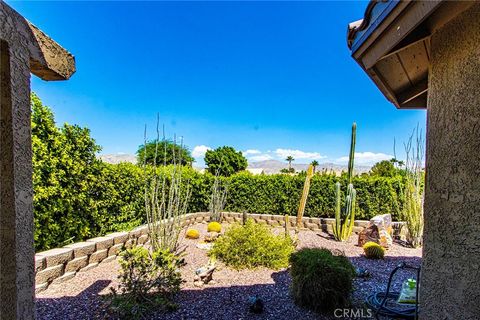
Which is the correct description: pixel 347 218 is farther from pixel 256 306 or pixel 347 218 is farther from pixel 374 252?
pixel 256 306

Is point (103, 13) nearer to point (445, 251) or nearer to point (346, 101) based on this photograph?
point (445, 251)

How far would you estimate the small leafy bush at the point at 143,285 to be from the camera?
262 cm

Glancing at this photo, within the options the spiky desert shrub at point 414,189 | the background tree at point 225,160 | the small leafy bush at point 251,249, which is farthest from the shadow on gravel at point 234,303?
the background tree at point 225,160

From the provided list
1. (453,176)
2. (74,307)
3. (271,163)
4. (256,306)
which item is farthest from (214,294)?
(271,163)

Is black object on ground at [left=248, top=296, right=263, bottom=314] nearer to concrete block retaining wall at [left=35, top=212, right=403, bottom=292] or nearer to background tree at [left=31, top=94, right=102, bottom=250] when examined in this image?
concrete block retaining wall at [left=35, top=212, right=403, bottom=292]

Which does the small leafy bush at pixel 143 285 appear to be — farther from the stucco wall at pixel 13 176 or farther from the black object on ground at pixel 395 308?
the black object on ground at pixel 395 308

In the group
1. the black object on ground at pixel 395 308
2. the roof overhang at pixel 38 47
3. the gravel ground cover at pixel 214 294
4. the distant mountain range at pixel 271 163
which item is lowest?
the gravel ground cover at pixel 214 294

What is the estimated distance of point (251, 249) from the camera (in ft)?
14.3

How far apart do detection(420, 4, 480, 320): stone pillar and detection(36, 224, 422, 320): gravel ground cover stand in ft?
5.90

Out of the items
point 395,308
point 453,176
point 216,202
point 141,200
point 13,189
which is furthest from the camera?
point 216,202

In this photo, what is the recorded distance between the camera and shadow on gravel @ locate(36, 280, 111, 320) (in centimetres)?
262

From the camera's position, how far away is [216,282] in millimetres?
3619

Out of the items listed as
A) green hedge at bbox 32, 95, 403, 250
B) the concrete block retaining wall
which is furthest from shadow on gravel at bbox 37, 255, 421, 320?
green hedge at bbox 32, 95, 403, 250

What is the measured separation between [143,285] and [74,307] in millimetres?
771
